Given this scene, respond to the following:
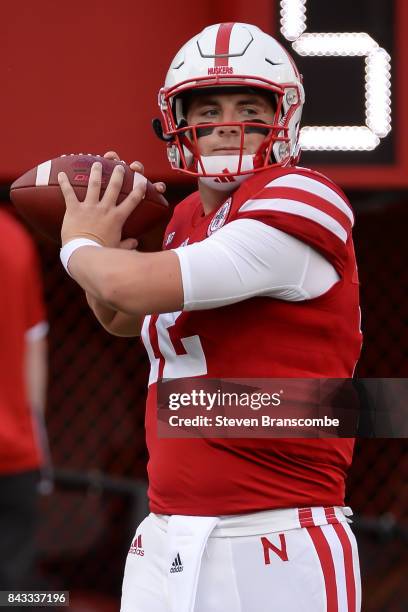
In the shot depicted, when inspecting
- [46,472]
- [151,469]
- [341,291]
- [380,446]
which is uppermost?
[341,291]

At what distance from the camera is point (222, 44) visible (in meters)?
2.41

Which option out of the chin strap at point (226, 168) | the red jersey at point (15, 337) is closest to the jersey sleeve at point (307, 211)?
the chin strap at point (226, 168)

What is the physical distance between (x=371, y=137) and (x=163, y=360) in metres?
2.14

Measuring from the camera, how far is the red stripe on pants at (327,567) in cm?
221

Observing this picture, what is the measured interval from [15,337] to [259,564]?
1111 millimetres

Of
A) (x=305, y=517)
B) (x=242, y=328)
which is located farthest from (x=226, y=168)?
(x=305, y=517)

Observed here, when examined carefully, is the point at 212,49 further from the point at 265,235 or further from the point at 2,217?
the point at 2,217

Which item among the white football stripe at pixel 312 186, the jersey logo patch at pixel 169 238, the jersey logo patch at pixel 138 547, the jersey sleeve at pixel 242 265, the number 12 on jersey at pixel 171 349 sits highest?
the white football stripe at pixel 312 186

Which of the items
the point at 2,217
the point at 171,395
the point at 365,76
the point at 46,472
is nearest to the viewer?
the point at 171,395

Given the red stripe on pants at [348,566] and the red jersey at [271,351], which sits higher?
the red jersey at [271,351]

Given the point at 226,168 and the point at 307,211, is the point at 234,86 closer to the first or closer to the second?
the point at 226,168

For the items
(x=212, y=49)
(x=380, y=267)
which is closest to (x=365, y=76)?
(x=380, y=267)

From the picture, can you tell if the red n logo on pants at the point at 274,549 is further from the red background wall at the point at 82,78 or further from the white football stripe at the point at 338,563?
the red background wall at the point at 82,78

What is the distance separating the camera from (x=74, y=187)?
2357 mm
